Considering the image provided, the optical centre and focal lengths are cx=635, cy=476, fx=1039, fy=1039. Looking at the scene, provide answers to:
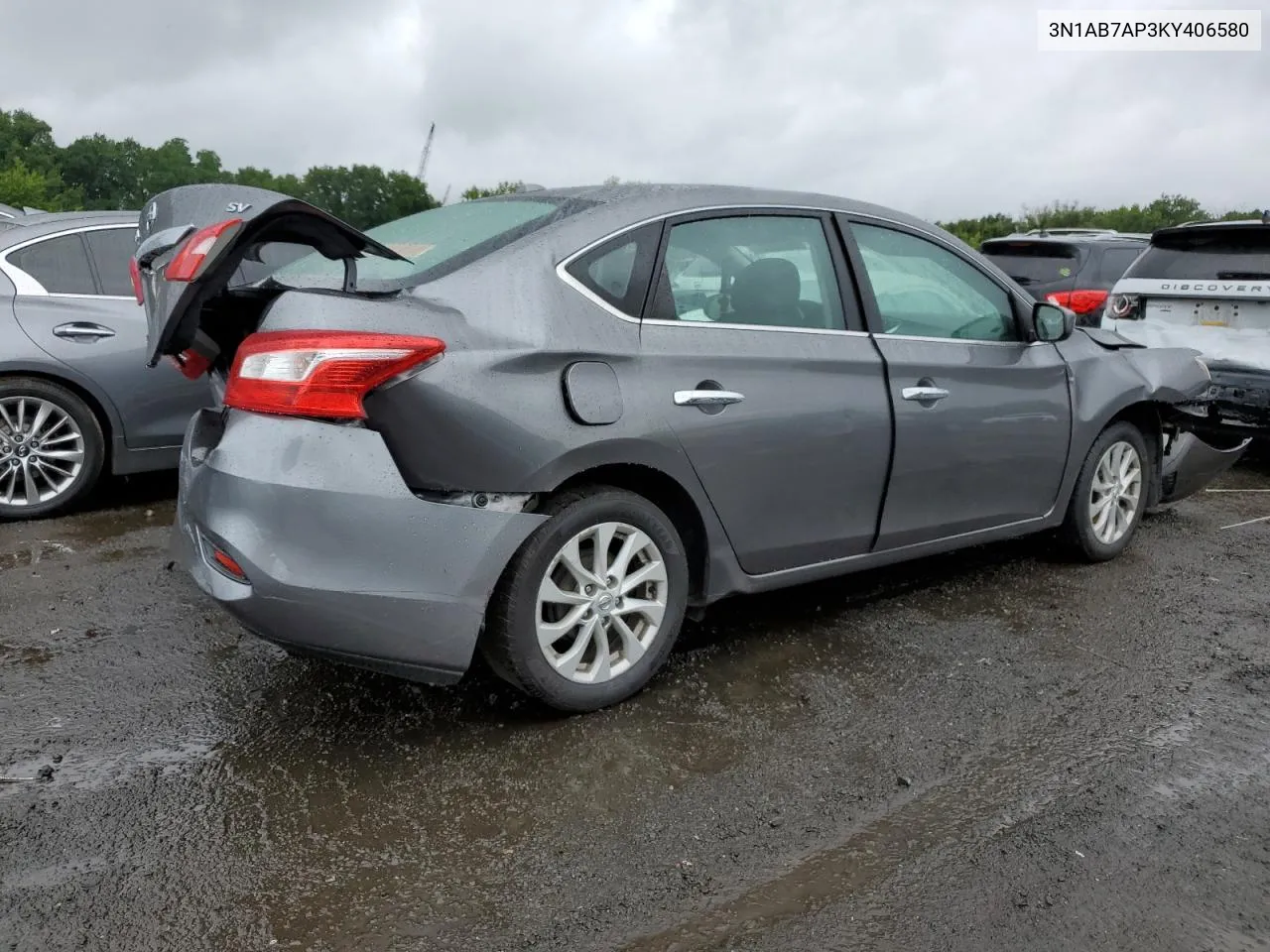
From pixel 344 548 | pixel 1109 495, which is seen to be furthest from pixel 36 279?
pixel 1109 495

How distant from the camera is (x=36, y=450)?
213 inches

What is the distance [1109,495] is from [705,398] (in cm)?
256

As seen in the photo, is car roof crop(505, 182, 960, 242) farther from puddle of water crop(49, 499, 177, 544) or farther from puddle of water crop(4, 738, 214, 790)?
puddle of water crop(49, 499, 177, 544)

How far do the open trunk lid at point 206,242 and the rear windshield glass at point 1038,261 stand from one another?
727 cm

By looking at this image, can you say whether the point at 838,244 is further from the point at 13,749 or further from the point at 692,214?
the point at 13,749

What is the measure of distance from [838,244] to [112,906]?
297 cm

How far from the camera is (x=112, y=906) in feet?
7.46

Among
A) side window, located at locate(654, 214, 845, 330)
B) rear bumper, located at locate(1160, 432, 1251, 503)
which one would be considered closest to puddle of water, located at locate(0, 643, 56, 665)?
side window, located at locate(654, 214, 845, 330)

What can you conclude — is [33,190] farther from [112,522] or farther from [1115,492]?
[1115,492]

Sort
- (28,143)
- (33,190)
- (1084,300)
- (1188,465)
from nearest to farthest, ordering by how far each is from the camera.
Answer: (1188,465), (1084,300), (33,190), (28,143)

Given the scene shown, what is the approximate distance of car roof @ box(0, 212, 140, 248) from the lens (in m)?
5.53

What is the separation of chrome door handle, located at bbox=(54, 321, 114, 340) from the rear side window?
744 centimetres

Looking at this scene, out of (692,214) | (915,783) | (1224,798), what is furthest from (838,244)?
(1224,798)

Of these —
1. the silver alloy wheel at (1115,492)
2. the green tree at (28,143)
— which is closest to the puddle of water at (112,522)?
the silver alloy wheel at (1115,492)
